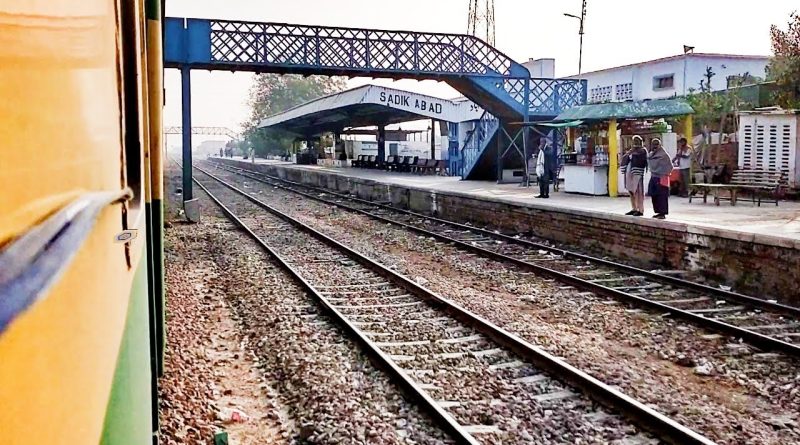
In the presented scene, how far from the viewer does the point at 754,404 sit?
501cm

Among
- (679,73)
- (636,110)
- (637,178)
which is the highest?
(679,73)

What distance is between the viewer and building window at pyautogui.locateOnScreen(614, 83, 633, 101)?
117 feet

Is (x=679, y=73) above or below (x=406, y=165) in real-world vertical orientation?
above

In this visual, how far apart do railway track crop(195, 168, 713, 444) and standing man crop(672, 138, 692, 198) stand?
9.60 meters

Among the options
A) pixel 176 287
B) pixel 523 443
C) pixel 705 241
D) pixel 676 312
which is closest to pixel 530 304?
pixel 676 312

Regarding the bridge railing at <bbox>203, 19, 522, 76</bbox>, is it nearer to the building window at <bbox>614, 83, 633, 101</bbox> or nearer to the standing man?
the standing man

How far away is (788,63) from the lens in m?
19.0

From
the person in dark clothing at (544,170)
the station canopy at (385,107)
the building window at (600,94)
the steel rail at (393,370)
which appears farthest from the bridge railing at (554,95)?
the building window at (600,94)

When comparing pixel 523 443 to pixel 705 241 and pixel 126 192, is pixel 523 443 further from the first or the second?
pixel 705 241

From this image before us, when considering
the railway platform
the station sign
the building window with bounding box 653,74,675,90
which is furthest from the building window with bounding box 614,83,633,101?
the railway platform

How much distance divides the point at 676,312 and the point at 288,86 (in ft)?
265

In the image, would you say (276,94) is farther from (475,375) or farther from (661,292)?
(475,375)

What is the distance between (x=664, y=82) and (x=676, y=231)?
2651cm

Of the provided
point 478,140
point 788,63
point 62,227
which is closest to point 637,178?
point 788,63
